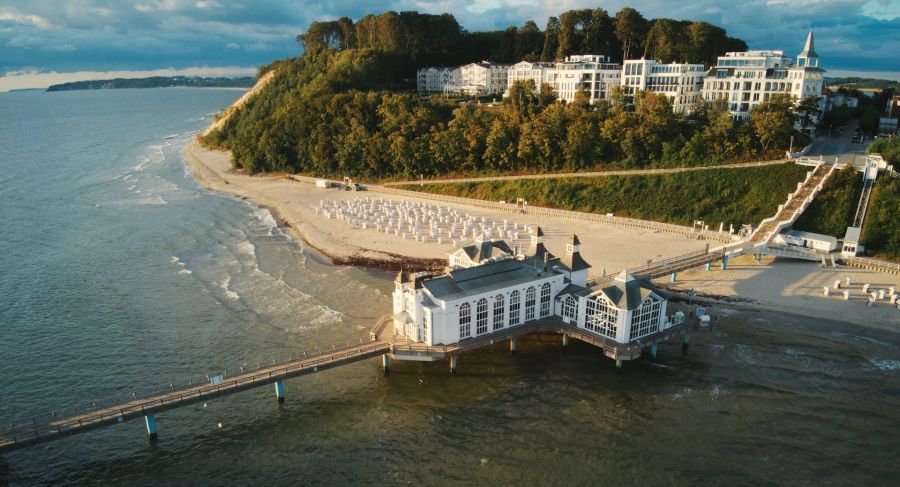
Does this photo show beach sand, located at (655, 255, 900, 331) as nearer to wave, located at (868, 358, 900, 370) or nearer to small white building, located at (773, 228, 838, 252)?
small white building, located at (773, 228, 838, 252)

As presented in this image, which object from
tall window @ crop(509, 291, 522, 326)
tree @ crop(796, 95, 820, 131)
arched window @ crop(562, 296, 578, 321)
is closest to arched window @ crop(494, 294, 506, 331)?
tall window @ crop(509, 291, 522, 326)

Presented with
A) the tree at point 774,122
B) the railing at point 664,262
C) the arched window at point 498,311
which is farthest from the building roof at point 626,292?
the tree at point 774,122

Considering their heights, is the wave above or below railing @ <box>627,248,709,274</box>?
below

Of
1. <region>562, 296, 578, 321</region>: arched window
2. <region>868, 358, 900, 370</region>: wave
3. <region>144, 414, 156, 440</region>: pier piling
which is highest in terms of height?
<region>562, 296, 578, 321</region>: arched window

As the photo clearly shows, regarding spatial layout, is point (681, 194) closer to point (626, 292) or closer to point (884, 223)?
point (884, 223)

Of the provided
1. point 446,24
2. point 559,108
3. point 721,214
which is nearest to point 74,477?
point 721,214

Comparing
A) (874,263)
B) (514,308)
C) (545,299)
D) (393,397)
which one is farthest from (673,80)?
(393,397)

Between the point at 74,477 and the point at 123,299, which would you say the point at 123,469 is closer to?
the point at 74,477
